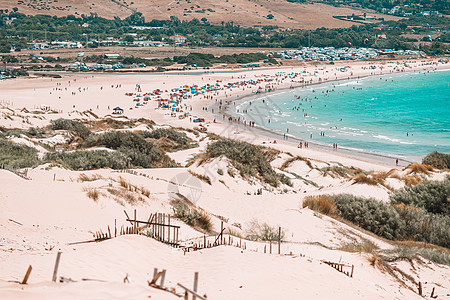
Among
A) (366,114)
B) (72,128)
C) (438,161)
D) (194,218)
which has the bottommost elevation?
(366,114)

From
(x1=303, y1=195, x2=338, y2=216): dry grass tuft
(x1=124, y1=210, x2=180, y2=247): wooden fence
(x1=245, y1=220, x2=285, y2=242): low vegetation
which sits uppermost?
(x1=124, y1=210, x2=180, y2=247): wooden fence

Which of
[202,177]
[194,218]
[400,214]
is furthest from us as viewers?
[202,177]

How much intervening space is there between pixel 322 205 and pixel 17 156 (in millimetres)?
10644

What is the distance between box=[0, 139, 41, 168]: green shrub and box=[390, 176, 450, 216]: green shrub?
11.7 metres

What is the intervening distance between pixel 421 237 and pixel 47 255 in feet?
30.6

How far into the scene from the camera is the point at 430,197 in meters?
15.0

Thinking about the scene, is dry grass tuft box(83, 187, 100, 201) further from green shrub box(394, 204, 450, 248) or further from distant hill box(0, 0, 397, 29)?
distant hill box(0, 0, 397, 29)

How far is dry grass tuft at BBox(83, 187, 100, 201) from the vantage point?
9938 mm

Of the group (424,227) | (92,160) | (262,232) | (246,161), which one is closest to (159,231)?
(262,232)

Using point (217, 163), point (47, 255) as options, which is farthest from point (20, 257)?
point (217, 163)

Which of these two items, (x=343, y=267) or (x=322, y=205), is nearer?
(x=343, y=267)

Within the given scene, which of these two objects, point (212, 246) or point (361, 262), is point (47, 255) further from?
point (361, 262)

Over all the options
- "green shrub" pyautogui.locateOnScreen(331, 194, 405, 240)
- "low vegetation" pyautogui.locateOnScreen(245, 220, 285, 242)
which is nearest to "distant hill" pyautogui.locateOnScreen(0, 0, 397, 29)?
"green shrub" pyautogui.locateOnScreen(331, 194, 405, 240)

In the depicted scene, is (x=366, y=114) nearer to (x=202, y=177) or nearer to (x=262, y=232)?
(x=202, y=177)
